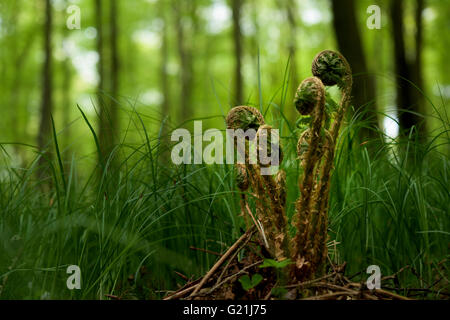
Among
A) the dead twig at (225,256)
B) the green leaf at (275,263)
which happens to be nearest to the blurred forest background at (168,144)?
the dead twig at (225,256)

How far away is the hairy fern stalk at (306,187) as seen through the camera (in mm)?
1283

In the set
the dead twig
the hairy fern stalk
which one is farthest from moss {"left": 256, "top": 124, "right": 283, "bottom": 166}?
the dead twig

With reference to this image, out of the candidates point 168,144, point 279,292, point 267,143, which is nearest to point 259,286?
point 279,292

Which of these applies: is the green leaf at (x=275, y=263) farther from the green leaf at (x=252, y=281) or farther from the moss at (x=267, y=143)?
the moss at (x=267, y=143)

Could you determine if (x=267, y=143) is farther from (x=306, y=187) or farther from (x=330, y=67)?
(x=330, y=67)

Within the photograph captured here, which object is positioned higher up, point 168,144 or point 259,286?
point 168,144

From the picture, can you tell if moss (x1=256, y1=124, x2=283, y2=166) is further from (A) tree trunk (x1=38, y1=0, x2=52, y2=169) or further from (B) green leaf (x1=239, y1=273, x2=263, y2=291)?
(A) tree trunk (x1=38, y1=0, x2=52, y2=169)

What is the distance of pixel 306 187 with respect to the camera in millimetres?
1295

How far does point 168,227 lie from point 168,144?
49 cm

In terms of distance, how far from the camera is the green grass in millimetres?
1533

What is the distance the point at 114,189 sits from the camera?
5.94 ft

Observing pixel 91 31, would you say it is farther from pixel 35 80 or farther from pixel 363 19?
pixel 363 19

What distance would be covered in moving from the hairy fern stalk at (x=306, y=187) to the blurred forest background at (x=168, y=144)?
0.65 feet
